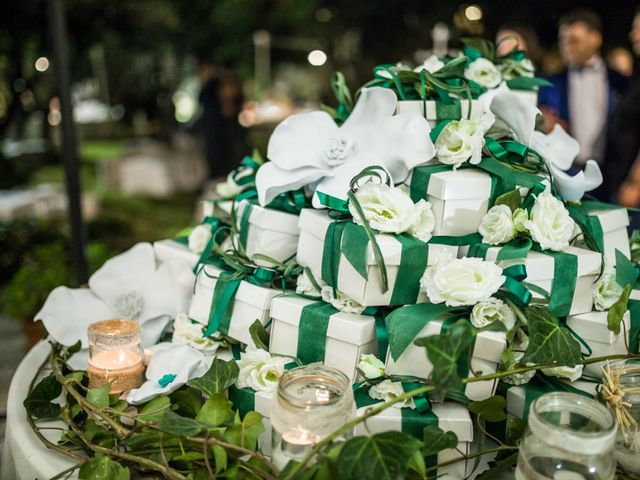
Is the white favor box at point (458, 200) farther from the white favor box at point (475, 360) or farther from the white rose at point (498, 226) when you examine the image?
the white favor box at point (475, 360)

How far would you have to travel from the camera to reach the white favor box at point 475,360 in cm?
103

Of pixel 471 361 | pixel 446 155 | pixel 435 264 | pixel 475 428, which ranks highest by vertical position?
pixel 446 155

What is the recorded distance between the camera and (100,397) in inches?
43.6

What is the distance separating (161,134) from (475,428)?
8.73m

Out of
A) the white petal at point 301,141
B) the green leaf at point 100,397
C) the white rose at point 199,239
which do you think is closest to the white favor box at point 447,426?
the green leaf at point 100,397

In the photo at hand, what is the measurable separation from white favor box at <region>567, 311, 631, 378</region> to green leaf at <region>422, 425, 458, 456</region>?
37 centimetres

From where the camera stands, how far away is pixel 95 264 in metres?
3.07

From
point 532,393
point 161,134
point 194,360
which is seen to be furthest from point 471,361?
point 161,134

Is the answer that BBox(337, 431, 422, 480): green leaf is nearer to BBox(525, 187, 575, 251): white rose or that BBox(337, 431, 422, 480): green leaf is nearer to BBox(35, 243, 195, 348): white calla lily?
BBox(525, 187, 575, 251): white rose

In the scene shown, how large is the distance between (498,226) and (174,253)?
0.84 metres

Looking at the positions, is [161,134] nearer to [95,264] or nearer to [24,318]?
[95,264]

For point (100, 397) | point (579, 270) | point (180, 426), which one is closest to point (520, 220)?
point (579, 270)

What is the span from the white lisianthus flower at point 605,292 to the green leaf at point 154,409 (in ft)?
2.80

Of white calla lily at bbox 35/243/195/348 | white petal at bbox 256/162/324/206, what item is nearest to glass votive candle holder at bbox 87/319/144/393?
white calla lily at bbox 35/243/195/348
